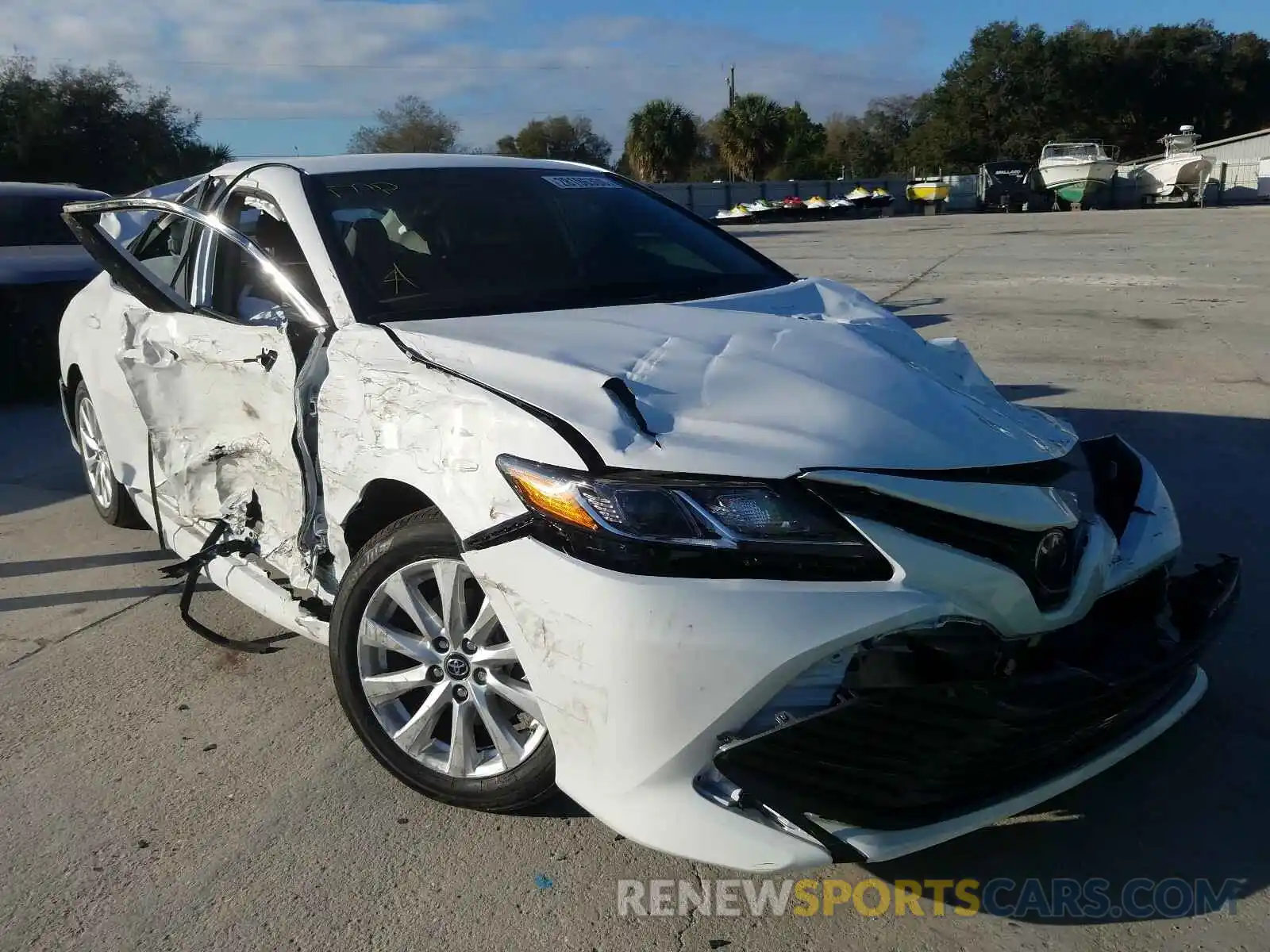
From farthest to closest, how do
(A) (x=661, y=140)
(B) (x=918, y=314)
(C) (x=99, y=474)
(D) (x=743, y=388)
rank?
(A) (x=661, y=140) → (B) (x=918, y=314) → (C) (x=99, y=474) → (D) (x=743, y=388)

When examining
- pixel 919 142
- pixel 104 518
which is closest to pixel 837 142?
pixel 919 142

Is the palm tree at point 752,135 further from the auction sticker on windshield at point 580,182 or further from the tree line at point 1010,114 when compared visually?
the auction sticker on windshield at point 580,182

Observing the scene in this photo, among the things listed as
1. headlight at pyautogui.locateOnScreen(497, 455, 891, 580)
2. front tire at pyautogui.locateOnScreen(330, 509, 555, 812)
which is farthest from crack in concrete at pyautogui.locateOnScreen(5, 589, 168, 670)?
headlight at pyautogui.locateOnScreen(497, 455, 891, 580)

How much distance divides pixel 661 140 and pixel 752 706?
5678 cm

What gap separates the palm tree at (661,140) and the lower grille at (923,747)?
182 feet

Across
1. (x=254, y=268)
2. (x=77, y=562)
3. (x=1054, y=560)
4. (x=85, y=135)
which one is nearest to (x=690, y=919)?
(x=1054, y=560)

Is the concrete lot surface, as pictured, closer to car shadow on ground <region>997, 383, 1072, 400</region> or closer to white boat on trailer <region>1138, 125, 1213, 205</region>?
car shadow on ground <region>997, 383, 1072, 400</region>

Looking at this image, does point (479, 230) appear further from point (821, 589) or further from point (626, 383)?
point (821, 589)

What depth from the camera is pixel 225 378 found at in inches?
135

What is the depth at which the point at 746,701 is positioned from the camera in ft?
6.94

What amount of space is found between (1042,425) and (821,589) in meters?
1.07

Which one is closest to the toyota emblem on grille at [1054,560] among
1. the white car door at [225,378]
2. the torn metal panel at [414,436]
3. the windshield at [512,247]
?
the torn metal panel at [414,436]

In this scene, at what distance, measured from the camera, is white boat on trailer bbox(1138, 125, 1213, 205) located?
4059 centimetres

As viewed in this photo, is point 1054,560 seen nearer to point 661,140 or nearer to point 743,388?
point 743,388
